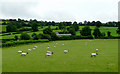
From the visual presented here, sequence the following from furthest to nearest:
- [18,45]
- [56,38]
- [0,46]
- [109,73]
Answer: [56,38] < [18,45] < [0,46] < [109,73]

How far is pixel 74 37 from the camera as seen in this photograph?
10288 cm

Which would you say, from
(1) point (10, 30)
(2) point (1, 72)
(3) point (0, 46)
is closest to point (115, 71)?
(2) point (1, 72)

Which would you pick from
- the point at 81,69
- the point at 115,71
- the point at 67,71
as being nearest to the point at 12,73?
the point at 67,71

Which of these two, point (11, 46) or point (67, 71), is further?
point (11, 46)

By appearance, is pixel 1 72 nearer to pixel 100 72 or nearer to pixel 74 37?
pixel 100 72

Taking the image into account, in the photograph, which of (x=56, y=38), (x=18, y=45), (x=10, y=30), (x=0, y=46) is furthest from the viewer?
(x=10, y=30)

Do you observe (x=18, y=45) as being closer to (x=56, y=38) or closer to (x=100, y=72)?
(x=56, y=38)

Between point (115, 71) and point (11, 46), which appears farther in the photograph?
point (11, 46)

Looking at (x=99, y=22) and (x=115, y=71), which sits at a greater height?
(x=99, y=22)

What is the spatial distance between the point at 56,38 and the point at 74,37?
12.3 m

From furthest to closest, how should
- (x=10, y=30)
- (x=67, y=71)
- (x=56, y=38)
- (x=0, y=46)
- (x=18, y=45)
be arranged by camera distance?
(x=10, y=30) < (x=56, y=38) < (x=18, y=45) < (x=0, y=46) < (x=67, y=71)

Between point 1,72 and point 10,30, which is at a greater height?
point 10,30

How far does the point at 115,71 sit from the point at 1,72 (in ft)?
63.4

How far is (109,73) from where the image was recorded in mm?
23719
